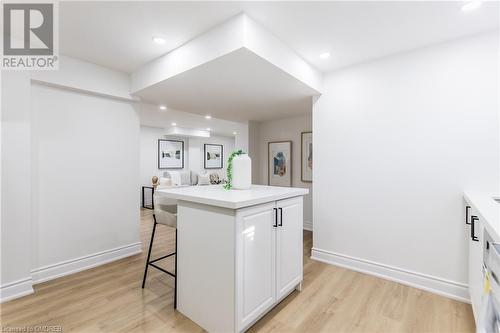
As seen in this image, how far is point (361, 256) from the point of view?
2.63 metres

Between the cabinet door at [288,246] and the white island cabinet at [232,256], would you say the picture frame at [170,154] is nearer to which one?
the white island cabinet at [232,256]

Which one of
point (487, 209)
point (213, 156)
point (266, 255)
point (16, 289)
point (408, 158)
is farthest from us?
point (213, 156)

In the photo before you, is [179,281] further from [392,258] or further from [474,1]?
[474,1]

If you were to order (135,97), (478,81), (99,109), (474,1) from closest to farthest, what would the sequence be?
(474,1) → (478,81) → (99,109) → (135,97)

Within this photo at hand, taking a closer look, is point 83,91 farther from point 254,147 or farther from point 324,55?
point 254,147

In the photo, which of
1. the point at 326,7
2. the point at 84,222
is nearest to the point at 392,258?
the point at 326,7

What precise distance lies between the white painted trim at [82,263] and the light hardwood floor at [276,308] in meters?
0.10

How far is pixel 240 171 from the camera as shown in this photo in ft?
7.11

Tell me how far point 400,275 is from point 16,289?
3.69m

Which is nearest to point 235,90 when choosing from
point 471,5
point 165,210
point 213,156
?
point 165,210

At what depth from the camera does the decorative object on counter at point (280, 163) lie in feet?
15.2

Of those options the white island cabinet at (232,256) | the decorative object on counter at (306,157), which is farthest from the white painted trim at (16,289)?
the decorative object on counter at (306,157)

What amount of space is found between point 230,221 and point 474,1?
230cm

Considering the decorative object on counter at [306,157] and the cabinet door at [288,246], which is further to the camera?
the decorative object on counter at [306,157]
